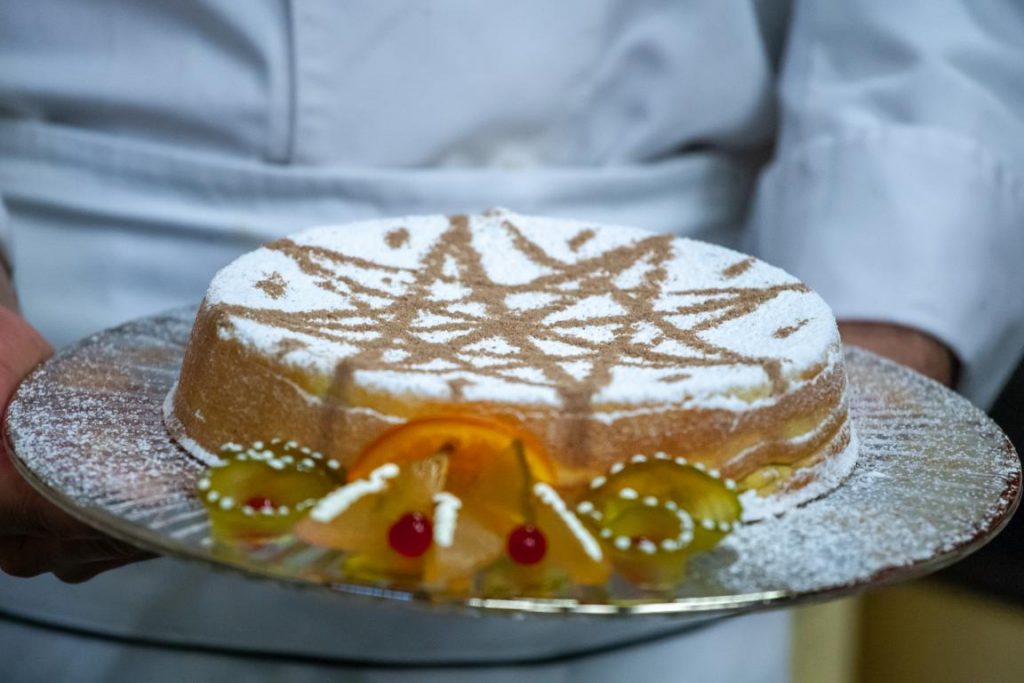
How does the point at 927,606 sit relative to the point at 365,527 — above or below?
below

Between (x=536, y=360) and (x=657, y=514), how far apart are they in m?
0.19

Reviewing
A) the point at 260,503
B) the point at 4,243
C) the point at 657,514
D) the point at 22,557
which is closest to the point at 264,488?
the point at 260,503

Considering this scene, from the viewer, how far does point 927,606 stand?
2.26 metres

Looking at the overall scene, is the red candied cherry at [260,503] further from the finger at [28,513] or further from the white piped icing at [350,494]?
the finger at [28,513]

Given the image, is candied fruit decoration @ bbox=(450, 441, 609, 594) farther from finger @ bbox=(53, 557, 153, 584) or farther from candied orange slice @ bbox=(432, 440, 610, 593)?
finger @ bbox=(53, 557, 153, 584)

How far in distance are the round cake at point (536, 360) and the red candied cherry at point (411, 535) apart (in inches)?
4.5

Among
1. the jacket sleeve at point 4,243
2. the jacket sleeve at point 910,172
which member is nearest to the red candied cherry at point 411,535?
the jacket sleeve at point 4,243

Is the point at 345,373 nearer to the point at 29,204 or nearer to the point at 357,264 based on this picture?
the point at 357,264

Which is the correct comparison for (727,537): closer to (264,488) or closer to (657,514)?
(657,514)

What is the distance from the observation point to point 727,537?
2.44 ft

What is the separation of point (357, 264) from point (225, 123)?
315mm

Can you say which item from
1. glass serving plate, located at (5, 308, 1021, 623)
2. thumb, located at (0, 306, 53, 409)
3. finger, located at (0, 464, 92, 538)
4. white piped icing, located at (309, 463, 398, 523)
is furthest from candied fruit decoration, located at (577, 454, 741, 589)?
thumb, located at (0, 306, 53, 409)

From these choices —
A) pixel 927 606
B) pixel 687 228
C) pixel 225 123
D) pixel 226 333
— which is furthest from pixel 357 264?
pixel 927 606

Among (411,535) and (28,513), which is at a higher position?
(411,535)
